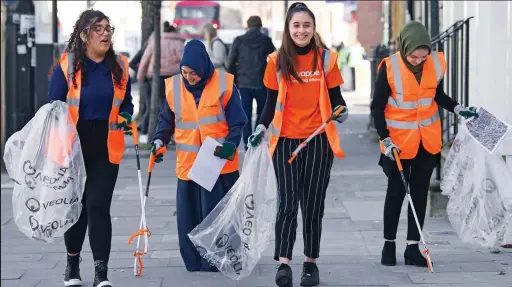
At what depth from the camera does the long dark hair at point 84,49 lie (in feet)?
23.8

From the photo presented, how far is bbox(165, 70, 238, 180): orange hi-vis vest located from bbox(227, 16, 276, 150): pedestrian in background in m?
7.11

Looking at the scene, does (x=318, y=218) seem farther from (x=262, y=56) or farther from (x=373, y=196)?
(x=262, y=56)

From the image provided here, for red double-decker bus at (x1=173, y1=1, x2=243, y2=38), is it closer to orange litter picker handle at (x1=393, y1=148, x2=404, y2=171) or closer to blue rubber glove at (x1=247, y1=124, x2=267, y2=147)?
orange litter picker handle at (x1=393, y1=148, x2=404, y2=171)

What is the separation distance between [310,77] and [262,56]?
796 centimetres

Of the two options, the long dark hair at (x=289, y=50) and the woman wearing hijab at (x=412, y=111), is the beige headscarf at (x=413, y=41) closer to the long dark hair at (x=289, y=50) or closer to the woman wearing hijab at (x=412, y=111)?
the woman wearing hijab at (x=412, y=111)

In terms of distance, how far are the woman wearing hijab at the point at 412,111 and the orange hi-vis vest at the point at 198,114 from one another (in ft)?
3.13

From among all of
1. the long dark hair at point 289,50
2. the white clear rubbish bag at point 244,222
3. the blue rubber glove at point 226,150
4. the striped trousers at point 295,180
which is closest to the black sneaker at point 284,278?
the striped trousers at point 295,180

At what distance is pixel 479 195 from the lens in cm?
793

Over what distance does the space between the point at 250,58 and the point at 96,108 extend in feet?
26.4

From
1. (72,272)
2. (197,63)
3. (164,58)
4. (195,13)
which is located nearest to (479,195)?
(197,63)

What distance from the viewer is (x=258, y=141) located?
7.33 m

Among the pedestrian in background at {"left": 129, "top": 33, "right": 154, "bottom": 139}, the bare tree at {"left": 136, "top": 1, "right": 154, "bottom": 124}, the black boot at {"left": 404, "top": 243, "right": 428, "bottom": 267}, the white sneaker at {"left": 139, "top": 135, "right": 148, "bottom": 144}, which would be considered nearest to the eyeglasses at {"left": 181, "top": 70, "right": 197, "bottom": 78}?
the black boot at {"left": 404, "top": 243, "right": 428, "bottom": 267}

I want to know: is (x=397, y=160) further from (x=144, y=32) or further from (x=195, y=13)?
(x=195, y=13)

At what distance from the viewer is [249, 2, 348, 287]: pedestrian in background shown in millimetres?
7277
